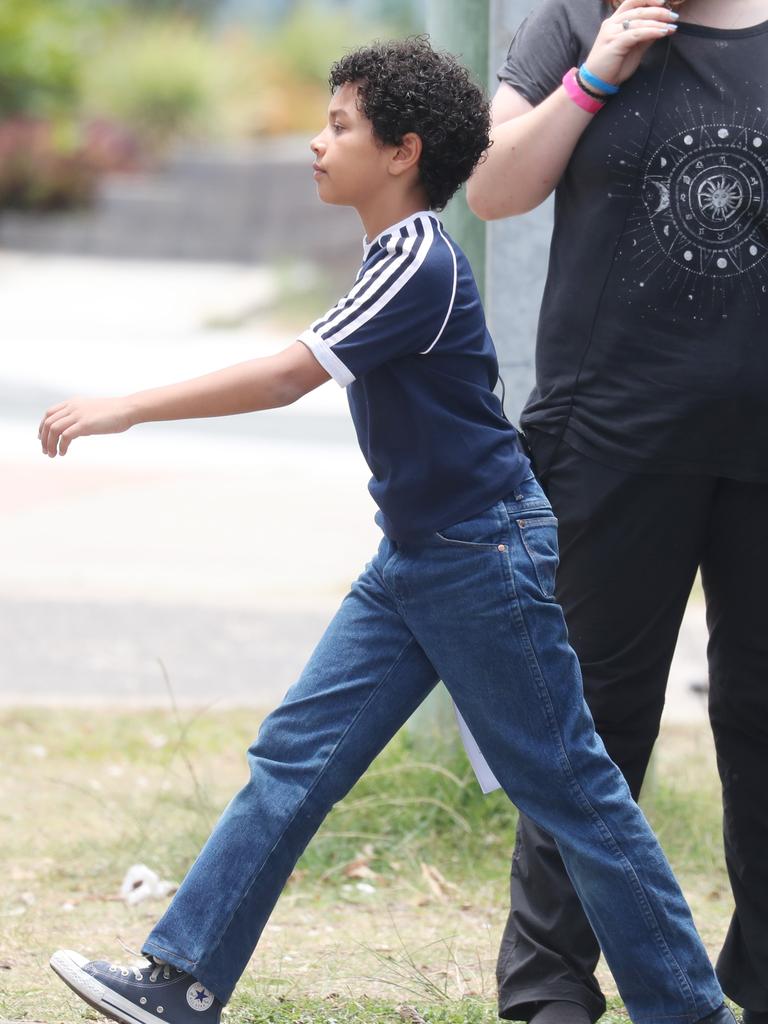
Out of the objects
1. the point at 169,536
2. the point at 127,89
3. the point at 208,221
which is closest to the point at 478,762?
the point at 169,536

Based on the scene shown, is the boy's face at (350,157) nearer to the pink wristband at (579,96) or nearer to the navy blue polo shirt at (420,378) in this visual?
the navy blue polo shirt at (420,378)

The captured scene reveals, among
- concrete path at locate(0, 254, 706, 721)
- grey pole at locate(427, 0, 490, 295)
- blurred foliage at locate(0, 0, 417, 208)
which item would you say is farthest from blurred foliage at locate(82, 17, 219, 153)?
grey pole at locate(427, 0, 490, 295)

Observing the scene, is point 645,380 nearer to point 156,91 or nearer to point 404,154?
point 404,154

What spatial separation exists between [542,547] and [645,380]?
0.32 meters

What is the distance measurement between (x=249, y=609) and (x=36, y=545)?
1.56 metres

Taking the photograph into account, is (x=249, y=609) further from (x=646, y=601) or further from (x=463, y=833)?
(x=646, y=601)

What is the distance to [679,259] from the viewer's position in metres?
2.57

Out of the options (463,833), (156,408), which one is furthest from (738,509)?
(463,833)

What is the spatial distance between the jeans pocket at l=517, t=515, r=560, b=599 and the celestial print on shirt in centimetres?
41

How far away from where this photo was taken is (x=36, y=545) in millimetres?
7906

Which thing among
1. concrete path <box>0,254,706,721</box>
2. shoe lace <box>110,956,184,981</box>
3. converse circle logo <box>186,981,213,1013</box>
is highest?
shoe lace <box>110,956,184,981</box>

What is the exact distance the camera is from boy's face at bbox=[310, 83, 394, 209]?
2.46 meters

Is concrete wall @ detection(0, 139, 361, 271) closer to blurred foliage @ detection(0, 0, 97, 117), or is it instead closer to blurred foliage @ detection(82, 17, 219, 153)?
blurred foliage @ detection(82, 17, 219, 153)

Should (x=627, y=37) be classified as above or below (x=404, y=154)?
above
